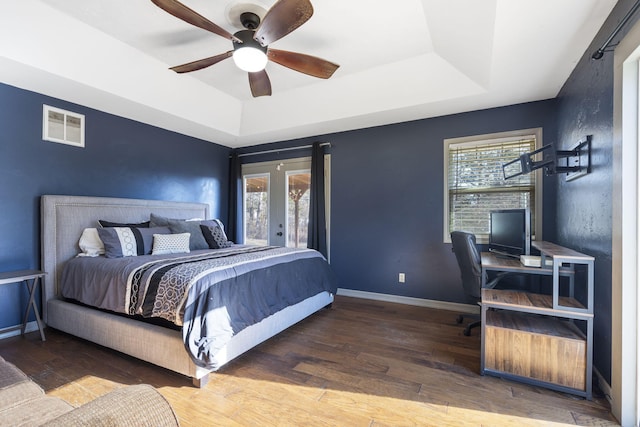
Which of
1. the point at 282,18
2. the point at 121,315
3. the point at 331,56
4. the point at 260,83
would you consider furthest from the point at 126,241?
the point at 331,56

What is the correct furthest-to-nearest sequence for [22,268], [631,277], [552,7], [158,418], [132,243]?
[132,243] → [22,268] → [552,7] → [631,277] → [158,418]

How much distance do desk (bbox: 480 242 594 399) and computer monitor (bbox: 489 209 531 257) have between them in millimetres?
290

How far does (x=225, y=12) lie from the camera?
2438 mm

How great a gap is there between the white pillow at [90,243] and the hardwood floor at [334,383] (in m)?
0.81

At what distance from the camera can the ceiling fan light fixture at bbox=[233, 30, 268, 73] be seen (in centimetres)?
218

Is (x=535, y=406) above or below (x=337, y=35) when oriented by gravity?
below

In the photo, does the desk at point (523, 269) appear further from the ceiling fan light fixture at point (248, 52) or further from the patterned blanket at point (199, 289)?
the ceiling fan light fixture at point (248, 52)

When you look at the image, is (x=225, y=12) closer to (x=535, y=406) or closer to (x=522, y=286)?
(x=535, y=406)

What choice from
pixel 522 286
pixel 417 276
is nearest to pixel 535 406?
pixel 522 286

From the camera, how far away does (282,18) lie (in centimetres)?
189

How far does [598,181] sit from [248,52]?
8.68 ft

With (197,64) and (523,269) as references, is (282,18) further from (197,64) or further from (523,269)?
(523,269)

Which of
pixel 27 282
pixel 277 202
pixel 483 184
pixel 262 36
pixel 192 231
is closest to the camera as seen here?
pixel 262 36

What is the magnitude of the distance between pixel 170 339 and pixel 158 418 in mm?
1577
